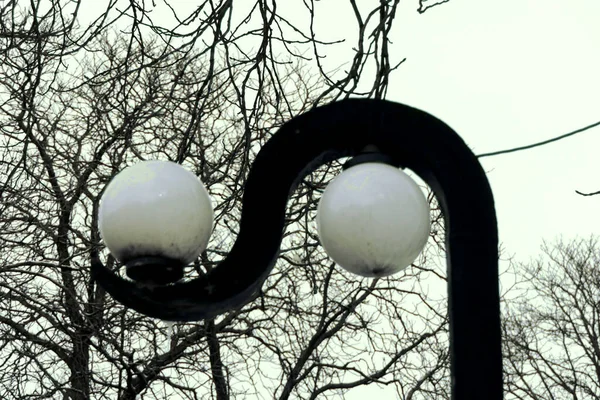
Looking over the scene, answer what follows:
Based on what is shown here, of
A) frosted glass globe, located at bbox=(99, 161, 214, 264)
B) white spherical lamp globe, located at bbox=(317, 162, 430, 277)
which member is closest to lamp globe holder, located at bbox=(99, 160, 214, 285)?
frosted glass globe, located at bbox=(99, 161, 214, 264)

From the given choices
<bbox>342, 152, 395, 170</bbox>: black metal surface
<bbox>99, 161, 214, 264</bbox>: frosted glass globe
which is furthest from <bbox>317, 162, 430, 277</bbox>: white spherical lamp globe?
<bbox>99, 161, 214, 264</bbox>: frosted glass globe

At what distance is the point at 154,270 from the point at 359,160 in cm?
59

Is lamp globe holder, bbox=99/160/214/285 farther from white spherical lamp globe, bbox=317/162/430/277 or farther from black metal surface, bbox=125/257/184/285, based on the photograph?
white spherical lamp globe, bbox=317/162/430/277

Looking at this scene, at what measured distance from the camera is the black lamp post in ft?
7.43

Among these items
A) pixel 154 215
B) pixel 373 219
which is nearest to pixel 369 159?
pixel 373 219

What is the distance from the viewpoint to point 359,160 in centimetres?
249

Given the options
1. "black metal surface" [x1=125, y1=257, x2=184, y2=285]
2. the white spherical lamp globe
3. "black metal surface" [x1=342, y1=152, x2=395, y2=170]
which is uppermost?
"black metal surface" [x1=342, y1=152, x2=395, y2=170]

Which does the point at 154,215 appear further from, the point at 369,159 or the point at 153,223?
the point at 369,159

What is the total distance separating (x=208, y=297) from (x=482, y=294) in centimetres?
72

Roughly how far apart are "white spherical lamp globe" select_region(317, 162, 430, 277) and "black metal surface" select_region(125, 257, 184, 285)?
397 mm

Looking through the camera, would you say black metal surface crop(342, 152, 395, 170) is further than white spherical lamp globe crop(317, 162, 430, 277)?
Yes

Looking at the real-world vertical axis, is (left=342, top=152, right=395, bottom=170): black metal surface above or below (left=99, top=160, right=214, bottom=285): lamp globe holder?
above

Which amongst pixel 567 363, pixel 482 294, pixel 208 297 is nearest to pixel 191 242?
pixel 208 297

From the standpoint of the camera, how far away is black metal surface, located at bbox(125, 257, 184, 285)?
8.04ft
